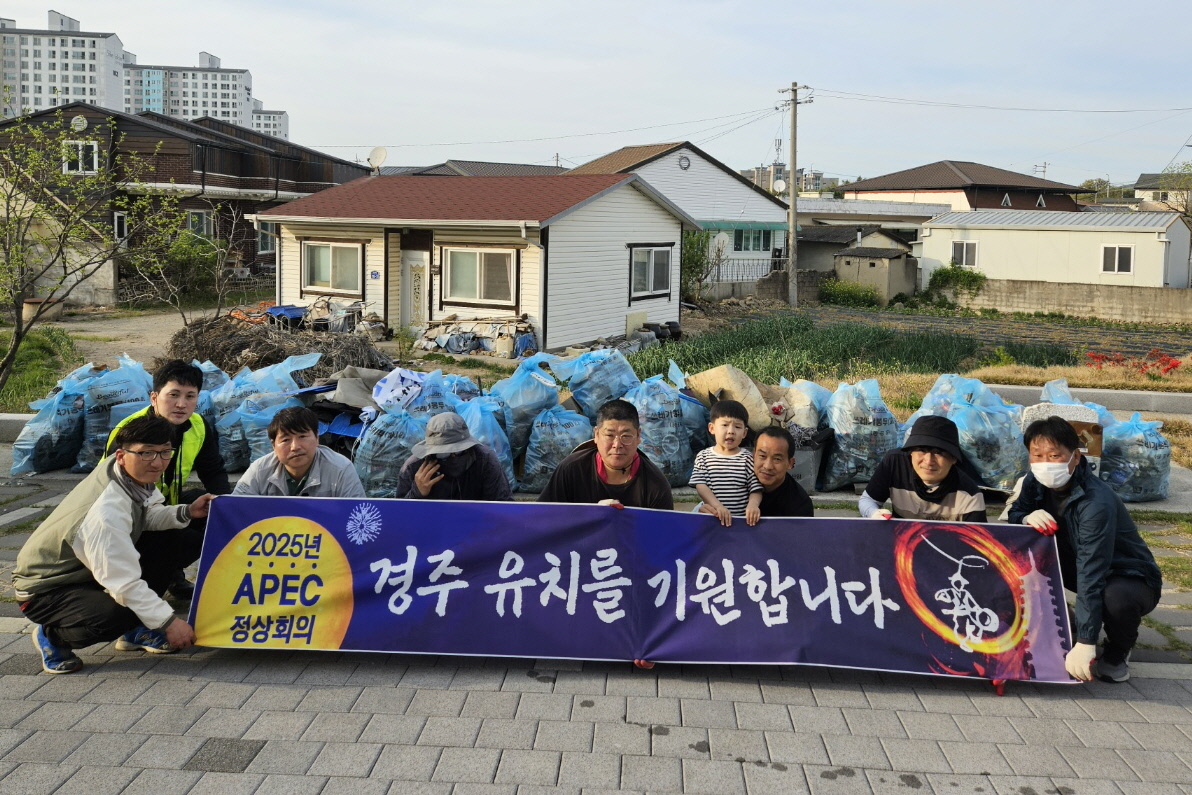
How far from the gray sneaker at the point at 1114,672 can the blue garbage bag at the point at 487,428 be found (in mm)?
4337

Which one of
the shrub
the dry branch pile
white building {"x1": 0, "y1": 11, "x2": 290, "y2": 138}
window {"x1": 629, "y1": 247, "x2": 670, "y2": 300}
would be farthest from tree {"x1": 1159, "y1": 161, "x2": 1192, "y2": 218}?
white building {"x1": 0, "y1": 11, "x2": 290, "y2": 138}

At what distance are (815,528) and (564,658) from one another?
1.35m

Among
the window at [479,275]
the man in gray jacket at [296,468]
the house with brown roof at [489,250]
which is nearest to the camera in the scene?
the man in gray jacket at [296,468]

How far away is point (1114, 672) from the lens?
15.5 ft

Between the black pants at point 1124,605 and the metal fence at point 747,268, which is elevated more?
the metal fence at point 747,268

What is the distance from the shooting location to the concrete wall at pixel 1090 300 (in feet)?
100

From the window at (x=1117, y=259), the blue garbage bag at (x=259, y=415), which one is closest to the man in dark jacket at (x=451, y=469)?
the blue garbage bag at (x=259, y=415)

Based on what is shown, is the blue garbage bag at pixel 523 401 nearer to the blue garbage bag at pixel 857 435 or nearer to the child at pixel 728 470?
the blue garbage bag at pixel 857 435

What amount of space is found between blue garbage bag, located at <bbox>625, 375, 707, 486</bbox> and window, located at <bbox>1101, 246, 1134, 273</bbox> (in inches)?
1223

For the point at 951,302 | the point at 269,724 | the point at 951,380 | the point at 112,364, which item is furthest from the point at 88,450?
the point at 951,302

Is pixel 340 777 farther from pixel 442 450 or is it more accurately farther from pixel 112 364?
pixel 112 364

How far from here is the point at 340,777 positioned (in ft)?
12.2

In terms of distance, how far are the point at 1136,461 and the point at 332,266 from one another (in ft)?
58.0

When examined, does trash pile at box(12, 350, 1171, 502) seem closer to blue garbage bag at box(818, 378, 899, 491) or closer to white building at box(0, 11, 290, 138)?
blue garbage bag at box(818, 378, 899, 491)
